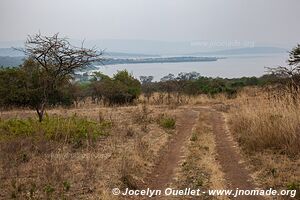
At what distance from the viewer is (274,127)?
8469 millimetres

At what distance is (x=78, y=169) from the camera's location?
716cm

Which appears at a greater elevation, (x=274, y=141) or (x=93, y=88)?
(x=274, y=141)

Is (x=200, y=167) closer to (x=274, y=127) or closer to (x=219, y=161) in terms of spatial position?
(x=219, y=161)

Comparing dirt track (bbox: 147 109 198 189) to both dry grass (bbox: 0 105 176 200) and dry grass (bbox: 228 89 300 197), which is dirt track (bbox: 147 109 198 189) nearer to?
dry grass (bbox: 0 105 176 200)

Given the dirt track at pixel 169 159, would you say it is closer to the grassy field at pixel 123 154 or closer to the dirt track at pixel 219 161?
the dirt track at pixel 219 161

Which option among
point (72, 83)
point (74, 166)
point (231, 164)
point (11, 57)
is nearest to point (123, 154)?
point (74, 166)


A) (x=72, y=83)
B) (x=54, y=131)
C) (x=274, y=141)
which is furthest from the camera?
(x=72, y=83)

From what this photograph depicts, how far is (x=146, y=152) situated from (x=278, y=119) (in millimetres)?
2931

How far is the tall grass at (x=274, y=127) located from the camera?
7.97 meters

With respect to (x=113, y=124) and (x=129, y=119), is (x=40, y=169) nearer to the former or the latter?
(x=113, y=124)

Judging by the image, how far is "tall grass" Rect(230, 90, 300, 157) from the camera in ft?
26.2

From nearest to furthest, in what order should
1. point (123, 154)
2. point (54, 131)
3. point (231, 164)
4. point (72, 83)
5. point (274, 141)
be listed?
point (231, 164), point (123, 154), point (274, 141), point (54, 131), point (72, 83)

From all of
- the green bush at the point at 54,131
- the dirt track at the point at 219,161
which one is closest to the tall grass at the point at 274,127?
→ the dirt track at the point at 219,161

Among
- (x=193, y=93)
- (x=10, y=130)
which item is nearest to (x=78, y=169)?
(x=10, y=130)
